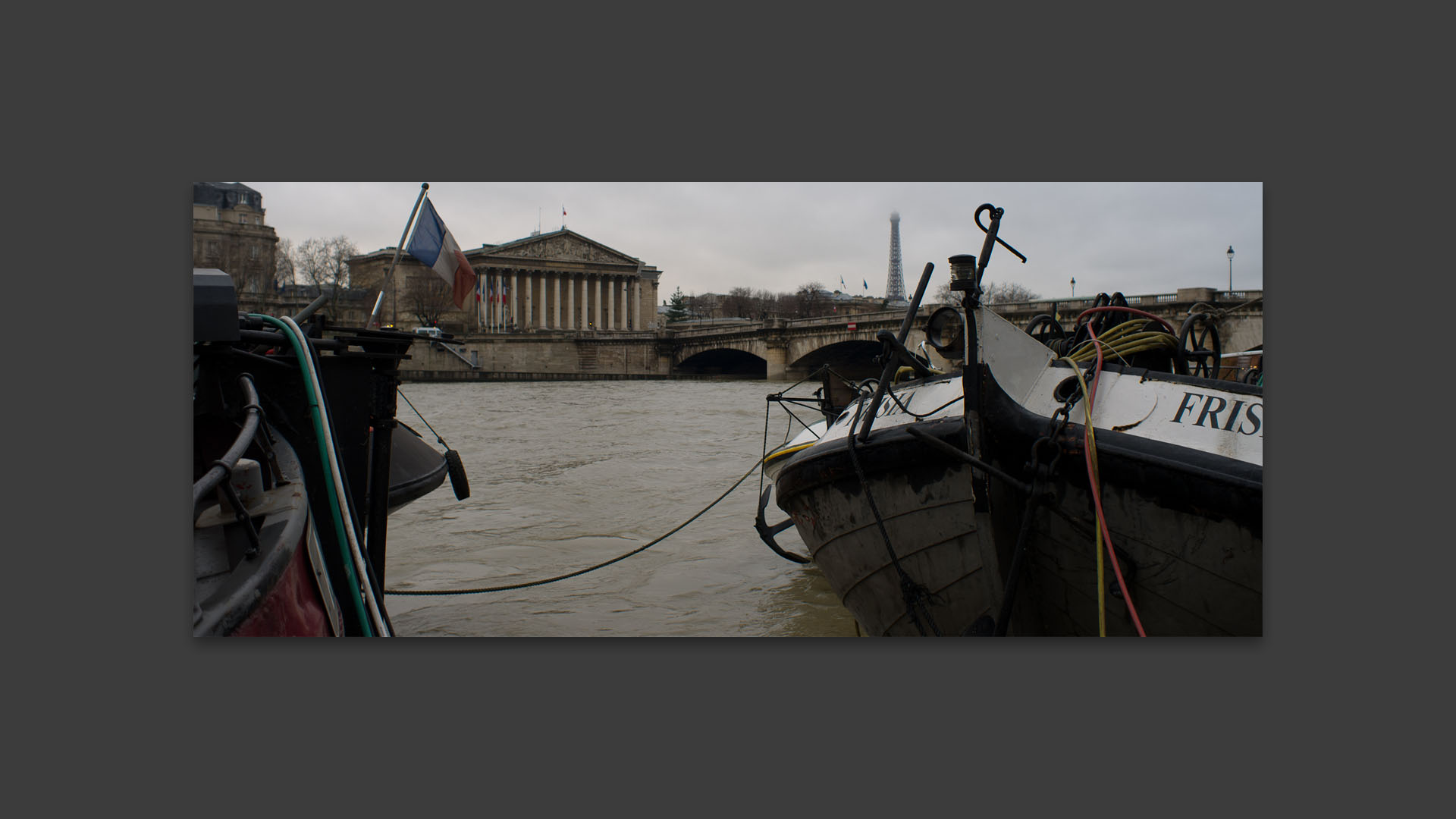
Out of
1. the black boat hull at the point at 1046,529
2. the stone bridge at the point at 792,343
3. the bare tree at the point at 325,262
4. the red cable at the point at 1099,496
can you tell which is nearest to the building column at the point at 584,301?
the stone bridge at the point at 792,343

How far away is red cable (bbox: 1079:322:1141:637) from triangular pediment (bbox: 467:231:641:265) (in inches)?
132

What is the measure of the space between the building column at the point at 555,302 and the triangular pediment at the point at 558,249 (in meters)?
4.91

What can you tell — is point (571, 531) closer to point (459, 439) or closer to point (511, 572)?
point (511, 572)

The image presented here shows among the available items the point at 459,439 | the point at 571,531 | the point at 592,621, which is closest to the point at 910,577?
the point at 592,621

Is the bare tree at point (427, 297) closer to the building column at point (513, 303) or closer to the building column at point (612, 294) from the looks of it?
the building column at point (513, 303)

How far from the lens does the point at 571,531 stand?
25.8ft

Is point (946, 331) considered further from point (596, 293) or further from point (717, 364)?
point (717, 364)

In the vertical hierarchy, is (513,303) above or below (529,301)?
below

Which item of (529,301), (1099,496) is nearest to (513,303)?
(529,301)

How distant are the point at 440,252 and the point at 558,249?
5.67 meters

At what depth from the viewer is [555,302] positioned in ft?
63.3

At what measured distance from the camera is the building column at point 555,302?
16578 mm

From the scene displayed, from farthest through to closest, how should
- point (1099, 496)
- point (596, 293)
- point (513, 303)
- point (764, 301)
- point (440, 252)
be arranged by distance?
point (764, 301) → point (596, 293) → point (513, 303) → point (440, 252) → point (1099, 496)

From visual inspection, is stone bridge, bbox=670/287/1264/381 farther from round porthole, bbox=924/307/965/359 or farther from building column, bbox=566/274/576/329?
building column, bbox=566/274/576/329
